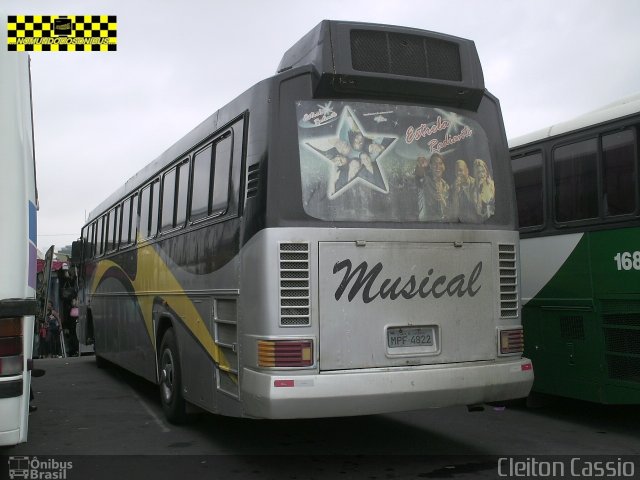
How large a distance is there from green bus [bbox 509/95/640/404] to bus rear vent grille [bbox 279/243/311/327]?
355 cm

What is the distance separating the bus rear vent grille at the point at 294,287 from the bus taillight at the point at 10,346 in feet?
6.09

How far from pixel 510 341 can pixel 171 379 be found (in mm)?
3845

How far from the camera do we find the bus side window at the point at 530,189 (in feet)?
27.9

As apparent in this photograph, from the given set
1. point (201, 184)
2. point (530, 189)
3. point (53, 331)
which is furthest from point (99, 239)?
point (530, 189)

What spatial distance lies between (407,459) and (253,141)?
312 cm

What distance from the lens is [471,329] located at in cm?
600

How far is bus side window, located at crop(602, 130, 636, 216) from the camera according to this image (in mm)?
7234

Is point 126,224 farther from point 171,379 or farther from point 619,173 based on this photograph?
point 619,173

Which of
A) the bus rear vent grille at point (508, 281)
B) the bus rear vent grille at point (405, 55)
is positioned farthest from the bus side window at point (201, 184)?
the bus rear vent grille at point (508, 281)

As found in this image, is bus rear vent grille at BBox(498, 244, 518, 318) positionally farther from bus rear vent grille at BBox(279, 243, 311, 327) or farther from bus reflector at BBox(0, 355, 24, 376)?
bus reflector at BBox(0, 355, 24, 376)

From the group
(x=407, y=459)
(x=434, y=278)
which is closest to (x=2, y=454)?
(x=407, y=459)

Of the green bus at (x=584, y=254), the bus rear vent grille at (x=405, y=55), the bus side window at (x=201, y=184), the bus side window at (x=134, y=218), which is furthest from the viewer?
the bus side window at (x=134, y=218)

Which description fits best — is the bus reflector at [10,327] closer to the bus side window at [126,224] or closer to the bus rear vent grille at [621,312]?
the bus rear vent grille at [621,312]

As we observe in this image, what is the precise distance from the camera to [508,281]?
630 centimetres
